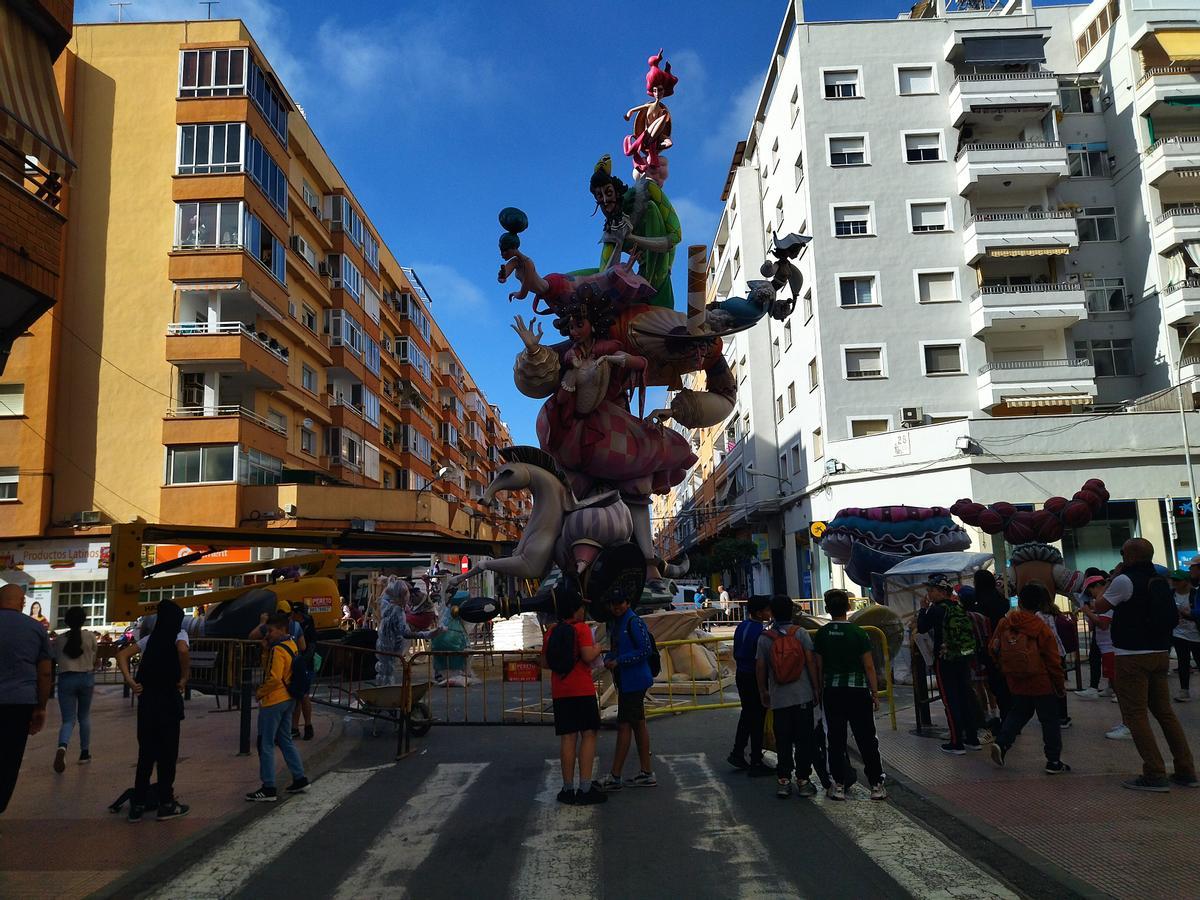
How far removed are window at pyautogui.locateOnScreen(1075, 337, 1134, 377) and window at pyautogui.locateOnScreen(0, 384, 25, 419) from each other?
35581 mm

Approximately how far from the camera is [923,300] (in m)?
33.3

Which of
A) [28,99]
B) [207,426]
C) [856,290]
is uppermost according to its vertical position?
[856,290]

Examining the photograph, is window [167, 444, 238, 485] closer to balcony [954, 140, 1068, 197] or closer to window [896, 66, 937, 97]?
balcony [954, 140, 1068, 197]

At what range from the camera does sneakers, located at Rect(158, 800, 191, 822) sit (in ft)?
23.7

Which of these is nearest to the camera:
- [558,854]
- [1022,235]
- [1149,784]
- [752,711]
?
[558,854]

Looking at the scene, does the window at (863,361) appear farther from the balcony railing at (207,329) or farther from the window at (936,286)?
the balcony railing at (207,329)

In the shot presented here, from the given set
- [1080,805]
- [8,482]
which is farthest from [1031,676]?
[8,482]

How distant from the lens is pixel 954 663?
876 cm

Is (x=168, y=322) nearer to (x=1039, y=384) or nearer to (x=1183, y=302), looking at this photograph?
(x=1039, y=384)

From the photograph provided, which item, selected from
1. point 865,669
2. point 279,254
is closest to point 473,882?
point 865,669

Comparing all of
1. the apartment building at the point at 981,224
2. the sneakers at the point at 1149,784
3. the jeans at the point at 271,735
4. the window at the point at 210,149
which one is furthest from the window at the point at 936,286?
the jeans at the point at 271,735

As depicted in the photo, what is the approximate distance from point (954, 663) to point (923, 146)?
29.9 m

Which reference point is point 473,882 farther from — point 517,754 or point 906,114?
point 906,114

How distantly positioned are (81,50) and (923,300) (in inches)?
1163
